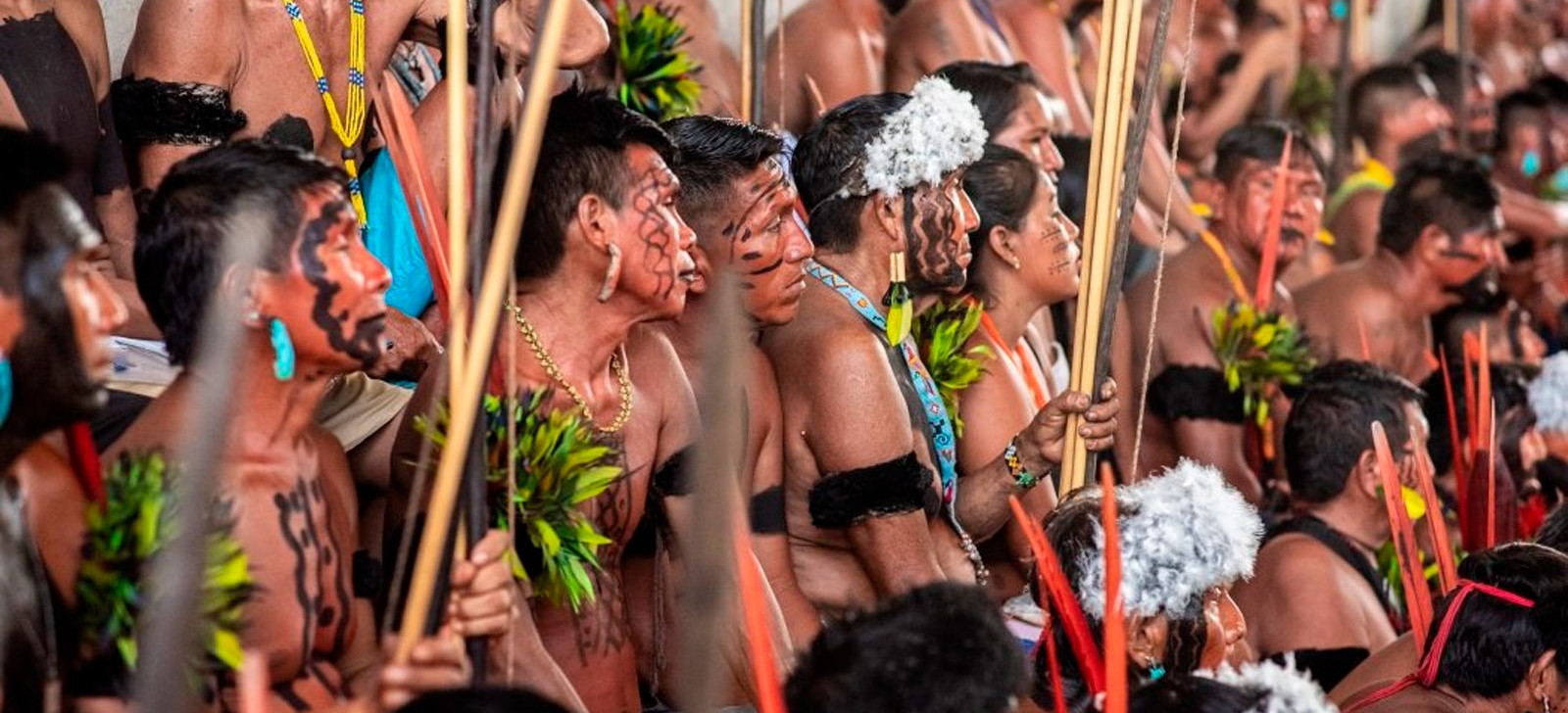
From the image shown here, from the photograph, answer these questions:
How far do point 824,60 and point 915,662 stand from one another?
378 centimetres

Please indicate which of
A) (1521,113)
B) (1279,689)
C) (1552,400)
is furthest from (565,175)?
(1521,113)

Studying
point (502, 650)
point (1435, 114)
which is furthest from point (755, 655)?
point (1435, 114)

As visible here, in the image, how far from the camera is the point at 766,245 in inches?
149

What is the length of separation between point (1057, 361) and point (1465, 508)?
97cm

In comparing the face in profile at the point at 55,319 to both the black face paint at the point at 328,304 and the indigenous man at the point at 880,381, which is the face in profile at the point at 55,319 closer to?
the black face paint at the point at 328,304

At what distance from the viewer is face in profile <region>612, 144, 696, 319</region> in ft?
11.0

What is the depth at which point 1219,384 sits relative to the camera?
18.6 feet

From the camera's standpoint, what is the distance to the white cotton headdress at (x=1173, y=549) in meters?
3.23

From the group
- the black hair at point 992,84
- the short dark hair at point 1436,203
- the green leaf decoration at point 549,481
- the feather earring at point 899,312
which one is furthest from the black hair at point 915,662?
the short dark hair at point 1436,203

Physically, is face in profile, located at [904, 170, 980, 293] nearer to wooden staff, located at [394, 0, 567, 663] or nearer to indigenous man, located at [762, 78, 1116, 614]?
indigenous man, located at [762, 78, 1116, 614]

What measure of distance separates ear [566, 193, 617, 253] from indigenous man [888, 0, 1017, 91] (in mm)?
2914

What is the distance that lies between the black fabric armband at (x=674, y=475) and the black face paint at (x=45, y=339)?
3.98ft

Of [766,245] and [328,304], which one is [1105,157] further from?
[328,304]

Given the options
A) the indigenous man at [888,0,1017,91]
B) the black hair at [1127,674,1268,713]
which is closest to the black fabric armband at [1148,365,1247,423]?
the indigenous man at [888,0,1017,91]
